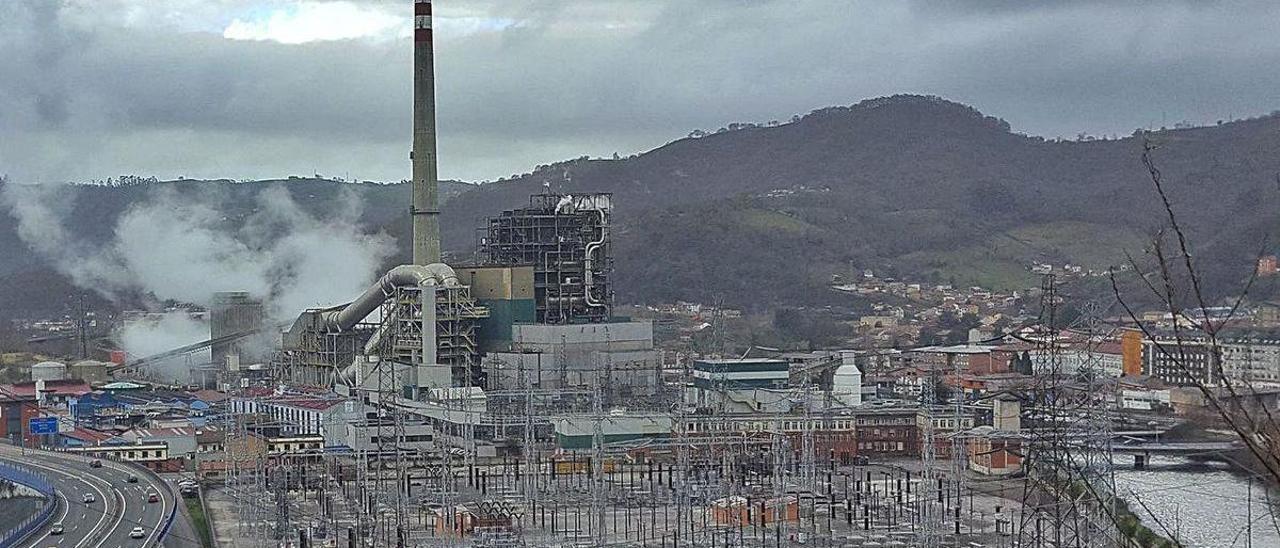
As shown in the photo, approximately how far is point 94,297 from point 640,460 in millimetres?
Answer: 26410

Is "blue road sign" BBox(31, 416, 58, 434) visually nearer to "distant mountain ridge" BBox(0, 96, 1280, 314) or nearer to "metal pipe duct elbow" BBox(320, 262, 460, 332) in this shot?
"metal pipe duct elbow" BBox(320, 262, 460, 332)

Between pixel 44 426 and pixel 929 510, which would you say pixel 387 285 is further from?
pixel 929 510

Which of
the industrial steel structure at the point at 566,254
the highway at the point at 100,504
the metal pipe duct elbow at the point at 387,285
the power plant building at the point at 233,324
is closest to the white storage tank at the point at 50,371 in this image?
the power plant building at the point at 233,324

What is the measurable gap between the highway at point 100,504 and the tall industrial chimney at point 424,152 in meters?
6.66

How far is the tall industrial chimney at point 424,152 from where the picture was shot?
28.5m

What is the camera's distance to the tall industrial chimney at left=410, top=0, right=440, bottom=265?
28.5m

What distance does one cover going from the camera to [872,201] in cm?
7562

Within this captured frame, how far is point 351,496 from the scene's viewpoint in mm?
21234

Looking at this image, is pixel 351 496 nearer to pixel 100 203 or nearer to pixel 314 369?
pixel 314 369

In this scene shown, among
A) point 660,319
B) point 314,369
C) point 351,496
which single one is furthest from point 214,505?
point 660,319

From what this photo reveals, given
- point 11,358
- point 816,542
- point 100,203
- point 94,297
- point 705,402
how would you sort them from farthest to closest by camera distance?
point 100,203 → point 94,297 → point 11,358 → point 705,402 → point 816,542

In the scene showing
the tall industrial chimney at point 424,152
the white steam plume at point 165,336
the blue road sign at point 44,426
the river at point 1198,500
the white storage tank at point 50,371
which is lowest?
the river at point 1198,500

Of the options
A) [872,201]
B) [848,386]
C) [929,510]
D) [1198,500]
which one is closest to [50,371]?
[848,386]

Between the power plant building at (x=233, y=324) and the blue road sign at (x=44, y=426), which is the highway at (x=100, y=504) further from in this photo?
the power plant building at (x=233, y=324)
